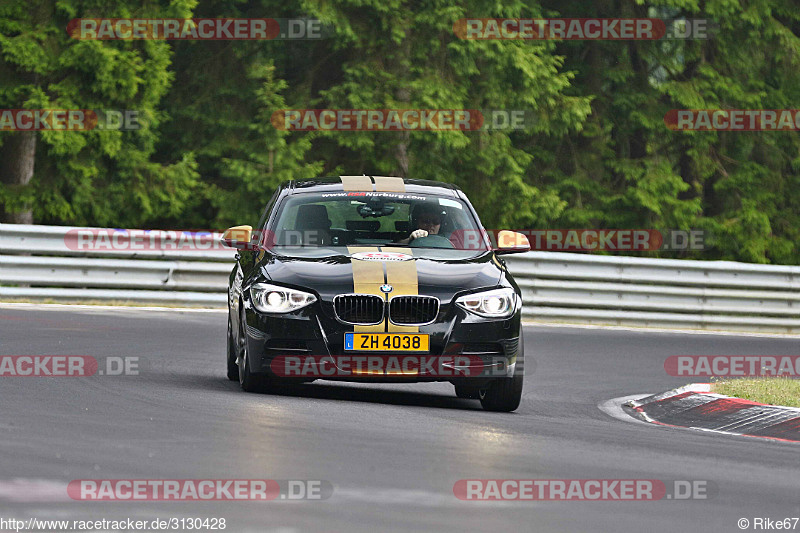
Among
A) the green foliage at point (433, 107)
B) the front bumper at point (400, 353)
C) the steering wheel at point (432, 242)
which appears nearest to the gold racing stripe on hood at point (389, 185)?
the steering wheel at point (432, 242)

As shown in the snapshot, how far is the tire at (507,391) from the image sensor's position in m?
11.2

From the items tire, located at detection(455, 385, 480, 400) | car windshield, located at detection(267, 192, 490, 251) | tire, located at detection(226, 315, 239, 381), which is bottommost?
Answer: tire, located at detection(455, 385, 480, 400)

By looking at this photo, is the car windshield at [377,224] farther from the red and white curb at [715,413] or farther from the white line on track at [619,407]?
A: the red and white curb at [715,413]

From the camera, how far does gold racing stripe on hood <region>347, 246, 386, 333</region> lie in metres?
10.7

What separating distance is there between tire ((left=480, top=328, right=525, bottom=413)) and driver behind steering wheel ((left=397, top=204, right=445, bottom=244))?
132 cm

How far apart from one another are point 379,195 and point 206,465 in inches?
191

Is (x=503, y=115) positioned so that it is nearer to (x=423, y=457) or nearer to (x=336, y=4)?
(x=336, y=4)

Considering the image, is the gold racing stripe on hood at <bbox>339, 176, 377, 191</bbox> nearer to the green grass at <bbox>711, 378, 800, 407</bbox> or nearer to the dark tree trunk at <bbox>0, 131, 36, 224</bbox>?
the green grass at <bbox>711, 378, 800, 407</bbox>

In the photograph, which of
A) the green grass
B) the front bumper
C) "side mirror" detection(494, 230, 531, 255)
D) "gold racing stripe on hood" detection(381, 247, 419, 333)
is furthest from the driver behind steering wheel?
the green grass

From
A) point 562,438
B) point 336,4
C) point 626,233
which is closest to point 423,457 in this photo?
point 562,438

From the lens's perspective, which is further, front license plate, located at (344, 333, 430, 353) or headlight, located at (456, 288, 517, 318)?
headlight, located at (456, 288, 517, 318)

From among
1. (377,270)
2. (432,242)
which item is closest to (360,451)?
(377,270)

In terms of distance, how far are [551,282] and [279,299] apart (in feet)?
36.6

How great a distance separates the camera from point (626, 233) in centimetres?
2927
